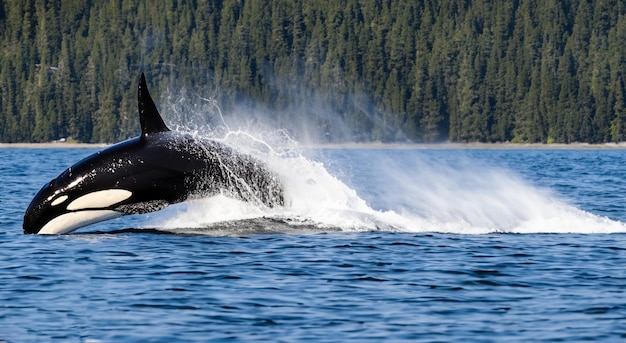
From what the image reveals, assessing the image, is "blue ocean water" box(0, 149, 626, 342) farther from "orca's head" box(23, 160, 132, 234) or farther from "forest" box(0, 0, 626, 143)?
"forest" box(0, 0, 626, 143)

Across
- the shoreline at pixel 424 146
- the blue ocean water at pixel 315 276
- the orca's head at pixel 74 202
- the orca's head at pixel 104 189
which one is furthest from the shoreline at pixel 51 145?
the orca's head at pixel 104 189

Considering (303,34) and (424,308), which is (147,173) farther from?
(303,34)

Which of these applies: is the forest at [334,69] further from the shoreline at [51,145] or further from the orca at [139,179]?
the orca at [139,179]

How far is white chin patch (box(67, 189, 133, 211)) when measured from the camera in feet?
67.6

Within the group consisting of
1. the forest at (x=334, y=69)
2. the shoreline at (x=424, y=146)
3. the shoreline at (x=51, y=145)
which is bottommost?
the shoreline at (x=424, y=146)

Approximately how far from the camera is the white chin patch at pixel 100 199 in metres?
20.6

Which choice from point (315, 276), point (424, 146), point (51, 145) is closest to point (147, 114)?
point (315, 276)

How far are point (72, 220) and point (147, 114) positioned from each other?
237 cm

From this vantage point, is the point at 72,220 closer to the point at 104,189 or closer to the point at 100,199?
the point at 100,199

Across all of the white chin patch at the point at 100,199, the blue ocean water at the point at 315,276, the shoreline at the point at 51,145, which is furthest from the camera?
the shoreline at the point at 51,145

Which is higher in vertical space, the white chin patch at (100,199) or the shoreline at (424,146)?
the white chin patch at (100,199)

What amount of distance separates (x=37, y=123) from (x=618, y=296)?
15649cm

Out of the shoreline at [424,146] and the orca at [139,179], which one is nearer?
the orca at [139,179]

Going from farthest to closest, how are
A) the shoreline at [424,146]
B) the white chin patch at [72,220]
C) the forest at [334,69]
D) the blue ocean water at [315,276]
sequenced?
1. the forest at [334,69]
2. the shoreline at [424,146]
3. the white chin patch at [72,220]
4. the blue ocean water at [315,276]
